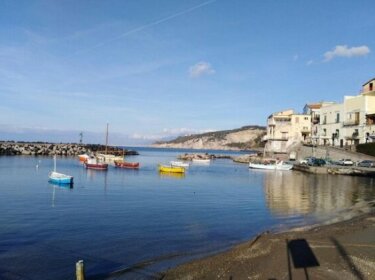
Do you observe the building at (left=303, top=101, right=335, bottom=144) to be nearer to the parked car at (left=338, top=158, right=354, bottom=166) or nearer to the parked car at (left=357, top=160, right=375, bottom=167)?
the parked car at (left=338, top=158, right=354, bottom=166)

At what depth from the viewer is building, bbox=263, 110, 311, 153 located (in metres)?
114

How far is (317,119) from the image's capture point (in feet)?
336

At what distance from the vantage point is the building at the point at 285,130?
373ft

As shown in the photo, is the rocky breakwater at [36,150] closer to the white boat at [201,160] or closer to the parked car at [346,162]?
the white boat at [201,160]

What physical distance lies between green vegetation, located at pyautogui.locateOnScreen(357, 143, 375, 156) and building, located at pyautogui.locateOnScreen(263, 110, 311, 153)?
35.3 metres

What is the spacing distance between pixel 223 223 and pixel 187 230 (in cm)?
306

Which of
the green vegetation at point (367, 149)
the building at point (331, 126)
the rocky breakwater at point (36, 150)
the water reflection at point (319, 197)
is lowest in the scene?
the water reflection at point (319, 197)

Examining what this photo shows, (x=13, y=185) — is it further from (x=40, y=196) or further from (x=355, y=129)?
(x=355, y=129)

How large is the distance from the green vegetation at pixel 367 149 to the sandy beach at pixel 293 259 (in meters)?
55.2

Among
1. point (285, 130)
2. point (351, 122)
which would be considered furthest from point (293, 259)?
point (285, 130)

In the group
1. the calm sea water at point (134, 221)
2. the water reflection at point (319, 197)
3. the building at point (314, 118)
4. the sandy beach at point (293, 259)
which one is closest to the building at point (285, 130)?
the building at point (314, 118)

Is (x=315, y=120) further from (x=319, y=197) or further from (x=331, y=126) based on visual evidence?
(x=319, y=197)

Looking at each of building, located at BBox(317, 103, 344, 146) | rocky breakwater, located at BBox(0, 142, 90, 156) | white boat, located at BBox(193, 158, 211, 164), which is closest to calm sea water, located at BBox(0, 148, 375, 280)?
building, located at BBox(317, 103, 344, 146)

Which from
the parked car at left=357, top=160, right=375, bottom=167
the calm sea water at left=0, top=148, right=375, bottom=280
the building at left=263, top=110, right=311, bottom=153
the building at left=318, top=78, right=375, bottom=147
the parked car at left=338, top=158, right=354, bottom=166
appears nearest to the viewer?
the calm sea water at left=0, top=148, right=375, bottom=280
